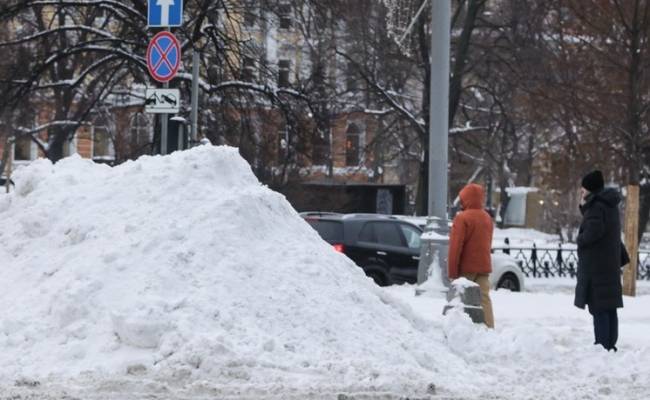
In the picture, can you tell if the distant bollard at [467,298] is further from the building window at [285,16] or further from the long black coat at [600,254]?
the building window at [285,16]

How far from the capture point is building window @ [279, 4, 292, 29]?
24302 mm

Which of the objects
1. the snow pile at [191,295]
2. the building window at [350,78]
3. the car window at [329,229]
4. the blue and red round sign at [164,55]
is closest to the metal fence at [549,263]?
the building window at [350,78]

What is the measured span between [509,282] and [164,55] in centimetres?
945

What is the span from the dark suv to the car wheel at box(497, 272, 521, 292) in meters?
1.91

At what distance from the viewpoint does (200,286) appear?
332 inches

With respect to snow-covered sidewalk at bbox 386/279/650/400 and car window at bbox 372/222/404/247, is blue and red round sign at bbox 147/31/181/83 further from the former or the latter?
car window at bbox 372/222/404/247

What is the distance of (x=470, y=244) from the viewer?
11.1 meters

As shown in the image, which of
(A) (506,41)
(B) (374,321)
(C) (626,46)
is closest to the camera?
(B) (374,321)

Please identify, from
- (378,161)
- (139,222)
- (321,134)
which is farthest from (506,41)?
(139,222)

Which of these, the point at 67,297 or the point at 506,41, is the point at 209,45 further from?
the point at 67,297

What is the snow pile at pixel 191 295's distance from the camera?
7688 millimetres

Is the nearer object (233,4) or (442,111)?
→ (442,111)

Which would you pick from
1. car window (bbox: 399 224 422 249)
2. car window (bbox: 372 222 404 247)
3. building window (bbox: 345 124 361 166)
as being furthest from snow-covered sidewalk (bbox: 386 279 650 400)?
building window (bbox: 345 124 361 166)

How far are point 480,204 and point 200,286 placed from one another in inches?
153
